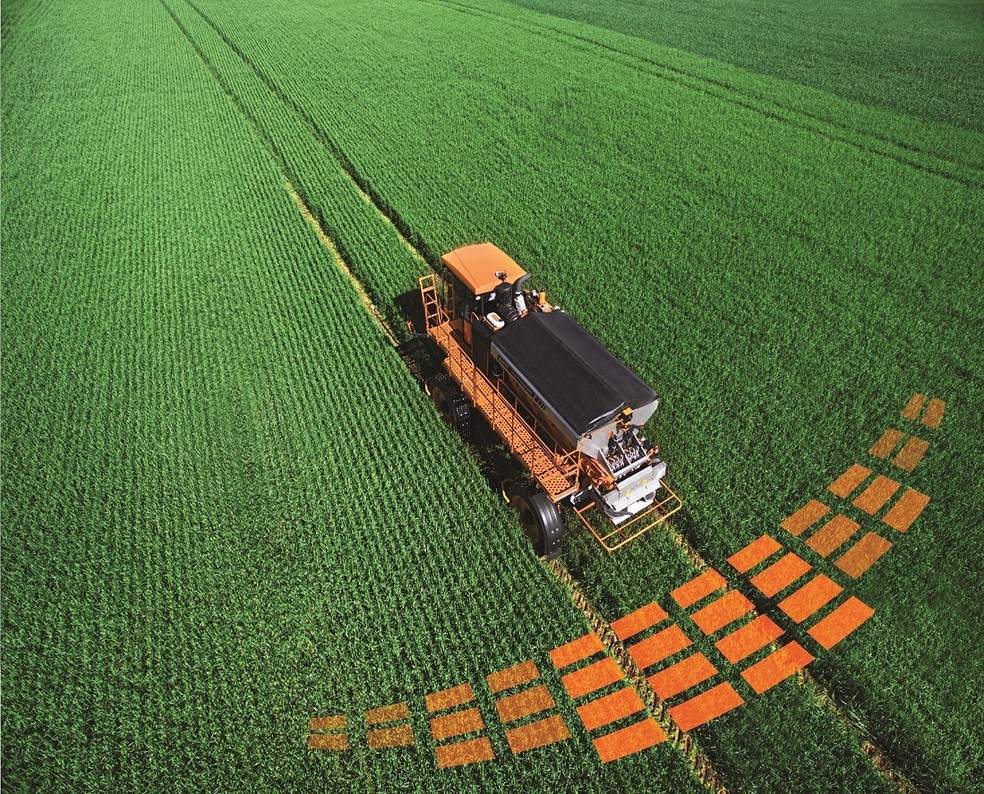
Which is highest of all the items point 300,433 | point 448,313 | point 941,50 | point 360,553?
point 941,50

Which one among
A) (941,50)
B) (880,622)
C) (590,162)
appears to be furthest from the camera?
(941,50)

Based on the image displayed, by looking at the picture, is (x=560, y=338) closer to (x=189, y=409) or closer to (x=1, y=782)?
(x=189, y=409)

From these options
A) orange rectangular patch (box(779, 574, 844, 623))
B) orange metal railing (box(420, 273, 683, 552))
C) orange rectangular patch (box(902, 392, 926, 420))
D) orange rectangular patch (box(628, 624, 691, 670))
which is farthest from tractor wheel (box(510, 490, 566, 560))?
orange rectangular patch (box(902, 392, 926, 420))

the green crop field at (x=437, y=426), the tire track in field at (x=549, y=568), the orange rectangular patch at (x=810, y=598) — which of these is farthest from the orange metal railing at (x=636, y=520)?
the orange rectangular patch at (x=810, y=598)

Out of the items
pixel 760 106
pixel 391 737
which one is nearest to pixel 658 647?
pixel 391 737

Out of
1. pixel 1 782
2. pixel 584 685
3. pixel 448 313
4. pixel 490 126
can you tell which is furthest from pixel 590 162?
pixel 1 782

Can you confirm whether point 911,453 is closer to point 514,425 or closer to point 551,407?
point 551,407

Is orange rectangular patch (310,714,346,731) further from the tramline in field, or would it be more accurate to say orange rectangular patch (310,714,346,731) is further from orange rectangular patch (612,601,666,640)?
orange rectangular patch (612,601,666,640)
